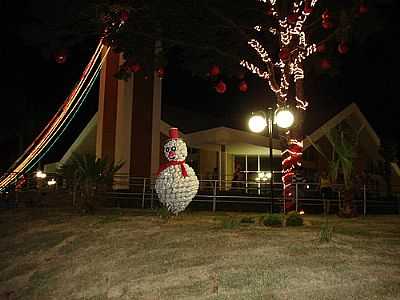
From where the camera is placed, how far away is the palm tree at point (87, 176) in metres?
9.14

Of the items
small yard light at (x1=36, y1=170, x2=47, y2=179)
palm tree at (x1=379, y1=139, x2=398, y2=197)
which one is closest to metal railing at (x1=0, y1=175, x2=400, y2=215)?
small yard light at (x1=36, y1=170, x2=47, y2=179)

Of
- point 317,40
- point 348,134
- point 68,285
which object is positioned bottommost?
point 68,285

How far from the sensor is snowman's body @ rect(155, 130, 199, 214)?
8.51m

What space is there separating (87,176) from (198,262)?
4.80 m

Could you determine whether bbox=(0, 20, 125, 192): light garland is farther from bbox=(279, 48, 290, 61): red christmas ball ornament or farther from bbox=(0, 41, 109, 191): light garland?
bbox=(279, 48, 290, 61): red christmas ball ornament

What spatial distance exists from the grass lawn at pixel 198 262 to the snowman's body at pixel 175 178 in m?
0.93

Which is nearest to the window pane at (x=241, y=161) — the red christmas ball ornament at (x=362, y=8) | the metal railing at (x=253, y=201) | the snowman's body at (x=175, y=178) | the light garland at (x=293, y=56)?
the metal railing at (x=253, y=201)

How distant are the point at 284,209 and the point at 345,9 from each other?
533 cm

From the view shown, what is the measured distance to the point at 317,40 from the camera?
1207 centimetres

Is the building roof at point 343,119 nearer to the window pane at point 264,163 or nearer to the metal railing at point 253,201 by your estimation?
the window pane at point 264,163

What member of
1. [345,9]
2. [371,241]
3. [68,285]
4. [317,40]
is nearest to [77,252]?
[68,285]

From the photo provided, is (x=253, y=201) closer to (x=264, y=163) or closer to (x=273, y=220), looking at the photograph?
(x=273, y=220)

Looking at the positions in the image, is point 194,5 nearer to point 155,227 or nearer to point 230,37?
point 230,37

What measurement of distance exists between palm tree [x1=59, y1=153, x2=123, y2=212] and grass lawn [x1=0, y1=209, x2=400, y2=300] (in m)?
1.59
